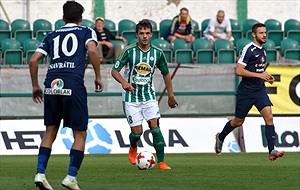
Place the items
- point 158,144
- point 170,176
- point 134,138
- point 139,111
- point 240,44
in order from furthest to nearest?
point 240,44, point 134,138, point 139,111, point 158,144, point 170,176

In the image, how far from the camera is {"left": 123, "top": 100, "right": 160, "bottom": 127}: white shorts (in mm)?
11203

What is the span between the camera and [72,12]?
26.0 feet

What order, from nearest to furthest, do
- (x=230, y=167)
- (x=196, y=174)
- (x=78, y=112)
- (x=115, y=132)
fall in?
(x=78, y=112)
(x=196, y=174)
(x=230, y=167)
(x=115, y=132)

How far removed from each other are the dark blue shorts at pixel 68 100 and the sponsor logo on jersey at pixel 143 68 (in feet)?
10.4

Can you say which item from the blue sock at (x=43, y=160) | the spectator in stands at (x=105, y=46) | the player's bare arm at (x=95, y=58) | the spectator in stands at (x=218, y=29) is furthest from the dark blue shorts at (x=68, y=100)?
the spectator in stands at (x=218, y=29)

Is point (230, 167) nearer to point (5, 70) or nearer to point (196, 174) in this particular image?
point (196, 174)

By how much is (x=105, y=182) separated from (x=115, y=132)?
786 cm

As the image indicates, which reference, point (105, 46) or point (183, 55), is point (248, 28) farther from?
point (105, 46)

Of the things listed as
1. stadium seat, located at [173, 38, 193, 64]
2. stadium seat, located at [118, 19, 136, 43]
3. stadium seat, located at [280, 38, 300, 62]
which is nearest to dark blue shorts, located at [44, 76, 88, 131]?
stadium seat, located at [173, 38, 193, 64]

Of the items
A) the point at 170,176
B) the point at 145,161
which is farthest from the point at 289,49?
the point at 170,176

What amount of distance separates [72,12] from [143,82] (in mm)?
3358

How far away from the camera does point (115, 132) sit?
656 inches

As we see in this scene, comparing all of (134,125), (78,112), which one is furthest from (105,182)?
(134,125)

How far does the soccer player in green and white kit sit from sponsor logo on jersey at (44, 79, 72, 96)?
3.02m
